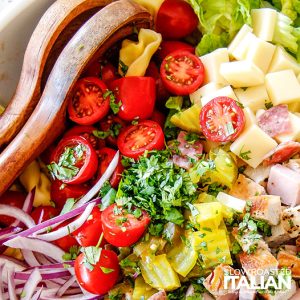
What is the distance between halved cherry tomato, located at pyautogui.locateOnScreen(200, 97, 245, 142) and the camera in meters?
2.52

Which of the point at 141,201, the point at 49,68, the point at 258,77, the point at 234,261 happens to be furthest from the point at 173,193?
the point at 49,68

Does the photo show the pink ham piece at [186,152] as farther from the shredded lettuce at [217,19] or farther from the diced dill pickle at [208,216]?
the shredded lettuce at [217,19]

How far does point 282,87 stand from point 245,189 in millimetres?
546

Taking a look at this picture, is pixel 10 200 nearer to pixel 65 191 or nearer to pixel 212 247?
pixel 65 191

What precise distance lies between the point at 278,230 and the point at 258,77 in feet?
2.49

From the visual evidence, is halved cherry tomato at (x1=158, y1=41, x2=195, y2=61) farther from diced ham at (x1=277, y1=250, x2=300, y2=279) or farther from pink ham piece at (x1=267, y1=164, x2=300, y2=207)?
diced ham at (x1=277, y1=250, x2=300, y2=279)

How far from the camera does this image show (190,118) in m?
2.66

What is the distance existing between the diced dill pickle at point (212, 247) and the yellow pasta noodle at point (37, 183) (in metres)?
0.85

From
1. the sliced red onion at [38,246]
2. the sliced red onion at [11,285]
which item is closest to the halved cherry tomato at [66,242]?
the sliced red onion at [38,246]

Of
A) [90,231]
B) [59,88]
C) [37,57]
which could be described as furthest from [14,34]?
[90,231]

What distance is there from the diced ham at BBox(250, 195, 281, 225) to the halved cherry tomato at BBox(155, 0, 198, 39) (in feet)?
3.41

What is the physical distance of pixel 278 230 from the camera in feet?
7.75

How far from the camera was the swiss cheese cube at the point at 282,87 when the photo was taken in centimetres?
261

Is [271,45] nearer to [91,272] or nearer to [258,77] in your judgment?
[258,77]
